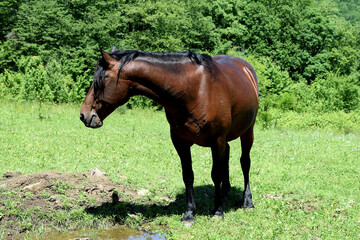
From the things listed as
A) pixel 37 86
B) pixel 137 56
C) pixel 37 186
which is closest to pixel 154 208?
pixel 37 186

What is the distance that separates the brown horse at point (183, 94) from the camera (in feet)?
14.8

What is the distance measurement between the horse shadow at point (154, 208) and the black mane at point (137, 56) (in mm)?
1951

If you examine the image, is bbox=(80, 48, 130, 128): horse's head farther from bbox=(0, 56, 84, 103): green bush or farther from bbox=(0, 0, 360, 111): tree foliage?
bbox=(0, 0, 360, 111): tree foliage

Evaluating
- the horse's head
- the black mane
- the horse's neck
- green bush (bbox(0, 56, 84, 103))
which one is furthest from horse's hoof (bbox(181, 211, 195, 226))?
green bush (bbox(0, 56, 84, 103))

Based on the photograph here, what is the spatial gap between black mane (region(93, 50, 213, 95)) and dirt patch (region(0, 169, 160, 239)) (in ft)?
6.53

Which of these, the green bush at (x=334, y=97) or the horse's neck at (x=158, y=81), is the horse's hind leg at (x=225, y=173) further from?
the green bush at (x=334, y=97)

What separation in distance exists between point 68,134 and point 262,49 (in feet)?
131

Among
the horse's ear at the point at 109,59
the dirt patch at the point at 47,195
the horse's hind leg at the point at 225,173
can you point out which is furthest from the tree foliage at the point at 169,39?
the horse's ear at the point at 109,59

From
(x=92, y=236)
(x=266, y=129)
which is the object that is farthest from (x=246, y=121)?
(x=266, y=129)

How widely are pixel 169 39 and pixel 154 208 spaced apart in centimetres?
3008

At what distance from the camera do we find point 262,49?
4766 centimetres

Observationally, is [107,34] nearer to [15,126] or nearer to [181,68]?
[15,126]

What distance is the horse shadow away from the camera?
5.52 m

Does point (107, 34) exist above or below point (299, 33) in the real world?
above
